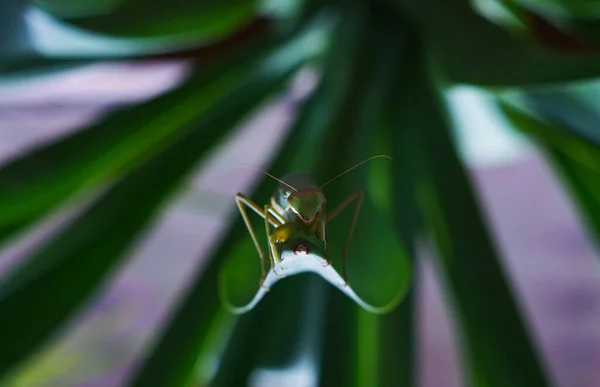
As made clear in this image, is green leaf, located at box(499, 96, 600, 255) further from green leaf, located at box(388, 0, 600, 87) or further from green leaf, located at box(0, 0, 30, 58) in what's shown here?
green leaf, located at box(0, 0, 30, 58)

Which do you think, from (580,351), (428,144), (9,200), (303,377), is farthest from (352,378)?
(580,351)

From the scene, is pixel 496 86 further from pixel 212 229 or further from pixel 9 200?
pixel 212 229

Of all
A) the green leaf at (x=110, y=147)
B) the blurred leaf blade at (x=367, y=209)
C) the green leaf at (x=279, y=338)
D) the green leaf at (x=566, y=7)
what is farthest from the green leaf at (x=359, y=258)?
the green leaf at (x=566, y=7)

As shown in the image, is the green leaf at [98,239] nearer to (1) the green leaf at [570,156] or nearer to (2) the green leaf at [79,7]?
(2) the green leaf at [79,7]

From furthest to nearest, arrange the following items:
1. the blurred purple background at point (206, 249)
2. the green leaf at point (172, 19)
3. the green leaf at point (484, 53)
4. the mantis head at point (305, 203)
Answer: the blurred purple background at point (206, 249) → the green leaf at point (172, 19) → the green leaf at point (484, 53) → the mantis head at point (305, 203)

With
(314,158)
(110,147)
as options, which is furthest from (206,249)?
(314,158)
